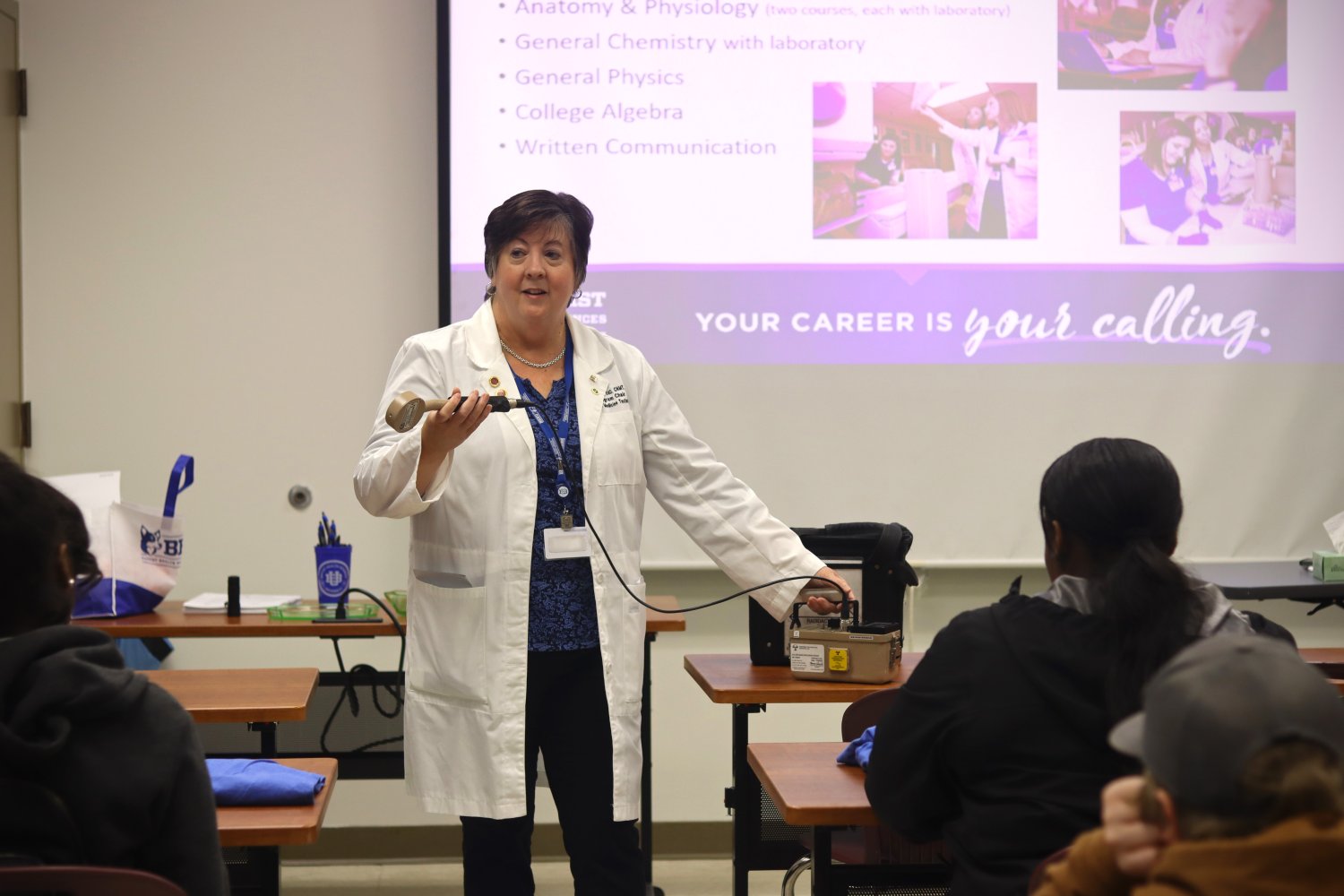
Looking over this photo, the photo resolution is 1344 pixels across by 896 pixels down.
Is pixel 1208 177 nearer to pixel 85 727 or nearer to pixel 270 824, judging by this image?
pixel 270 824

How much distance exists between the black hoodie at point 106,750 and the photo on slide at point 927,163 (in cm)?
292

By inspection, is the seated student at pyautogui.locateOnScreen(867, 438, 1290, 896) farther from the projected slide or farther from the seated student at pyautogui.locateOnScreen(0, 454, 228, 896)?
the projected slide

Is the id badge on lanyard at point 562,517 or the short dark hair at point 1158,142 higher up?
the short dark hair at point 1158,142

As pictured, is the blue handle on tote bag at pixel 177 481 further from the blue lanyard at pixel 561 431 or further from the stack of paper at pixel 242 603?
the blue lanyard at pixel 561 431

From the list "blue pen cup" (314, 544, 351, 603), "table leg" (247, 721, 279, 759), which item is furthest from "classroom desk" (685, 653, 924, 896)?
"blue pen cup" (314, 544, 351, 603)

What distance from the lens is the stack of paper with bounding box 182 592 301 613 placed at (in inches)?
132

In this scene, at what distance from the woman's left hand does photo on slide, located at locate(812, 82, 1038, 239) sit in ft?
5.34

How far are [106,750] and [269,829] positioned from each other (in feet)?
1.57

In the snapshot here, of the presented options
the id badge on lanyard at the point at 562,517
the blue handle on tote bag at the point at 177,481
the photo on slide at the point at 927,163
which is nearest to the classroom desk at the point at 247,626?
the blue handle on tote bag at the point at 177,481

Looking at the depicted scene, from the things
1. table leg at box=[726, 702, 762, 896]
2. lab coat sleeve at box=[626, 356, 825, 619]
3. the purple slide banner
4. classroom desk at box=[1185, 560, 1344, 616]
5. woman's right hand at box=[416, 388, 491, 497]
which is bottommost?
table leg at box=[726, 702, 762, 896]

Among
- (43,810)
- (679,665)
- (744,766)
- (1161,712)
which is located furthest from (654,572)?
(1161,712)

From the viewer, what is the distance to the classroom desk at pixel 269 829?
1.74 metres

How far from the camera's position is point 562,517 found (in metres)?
2.36

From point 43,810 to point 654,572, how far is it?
281cm
